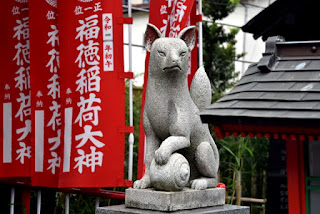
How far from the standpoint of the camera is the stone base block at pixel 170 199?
18.2 ft

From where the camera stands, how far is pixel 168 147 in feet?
18.7

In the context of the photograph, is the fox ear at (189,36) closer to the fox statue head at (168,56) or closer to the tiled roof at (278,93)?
the fox statue head at (168,56)

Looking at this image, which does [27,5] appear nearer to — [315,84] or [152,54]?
[152,54]

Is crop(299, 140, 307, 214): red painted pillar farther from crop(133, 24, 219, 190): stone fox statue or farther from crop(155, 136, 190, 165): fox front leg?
crop(155, 136, 190, 165): fox front leg

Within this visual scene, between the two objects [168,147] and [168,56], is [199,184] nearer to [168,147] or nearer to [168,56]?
[168,147]

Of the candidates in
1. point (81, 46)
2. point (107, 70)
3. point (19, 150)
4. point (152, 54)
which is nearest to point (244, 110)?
point (152, 54)

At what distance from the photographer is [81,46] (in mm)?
7328

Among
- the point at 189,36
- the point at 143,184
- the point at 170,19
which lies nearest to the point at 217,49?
the point at 170,19

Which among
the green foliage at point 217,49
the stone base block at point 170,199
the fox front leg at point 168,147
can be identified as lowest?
the stone base block at point 170,199

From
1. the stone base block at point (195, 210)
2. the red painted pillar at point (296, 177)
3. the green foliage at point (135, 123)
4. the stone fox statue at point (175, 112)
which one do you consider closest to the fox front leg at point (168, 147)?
the stone fox statue at point (175, 112)

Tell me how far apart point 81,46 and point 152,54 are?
1731 millimetres

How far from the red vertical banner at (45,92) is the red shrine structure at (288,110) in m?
2.81

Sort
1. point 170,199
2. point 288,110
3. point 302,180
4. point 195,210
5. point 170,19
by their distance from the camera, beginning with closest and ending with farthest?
point 288,110 < point 170,199 < point 195,210 < point 302,180 < point 170,19

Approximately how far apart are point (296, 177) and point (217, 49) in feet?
22.7
